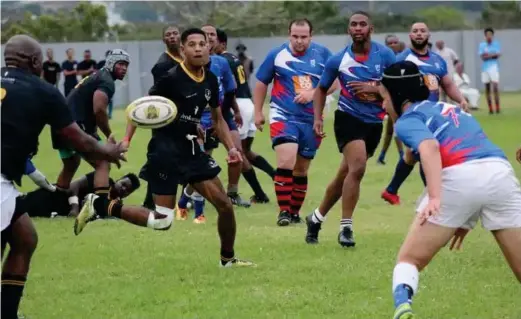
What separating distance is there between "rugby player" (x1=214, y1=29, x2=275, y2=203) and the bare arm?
196 centimetres

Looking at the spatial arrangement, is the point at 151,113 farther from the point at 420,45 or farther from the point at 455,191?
the point at 420,45

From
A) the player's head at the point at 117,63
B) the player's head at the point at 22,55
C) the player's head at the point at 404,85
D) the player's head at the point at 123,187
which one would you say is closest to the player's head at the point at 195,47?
the player's head at the point at 123,187

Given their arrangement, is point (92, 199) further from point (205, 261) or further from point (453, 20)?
point (453, 20)

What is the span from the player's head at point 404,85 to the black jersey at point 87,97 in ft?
21.7

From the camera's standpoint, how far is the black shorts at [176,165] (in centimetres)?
964

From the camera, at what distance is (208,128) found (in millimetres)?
13703

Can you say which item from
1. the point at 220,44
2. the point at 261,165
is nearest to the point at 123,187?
the point at 220,44

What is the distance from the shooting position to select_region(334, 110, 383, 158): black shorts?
1105 cm

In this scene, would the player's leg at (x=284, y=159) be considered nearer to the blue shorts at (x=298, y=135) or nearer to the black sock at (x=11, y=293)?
the blue shorts at (x=298, y=135)

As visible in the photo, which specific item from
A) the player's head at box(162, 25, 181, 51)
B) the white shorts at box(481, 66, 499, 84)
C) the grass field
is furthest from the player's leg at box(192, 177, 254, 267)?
the white shorts at box(481, 66, 499, 84)

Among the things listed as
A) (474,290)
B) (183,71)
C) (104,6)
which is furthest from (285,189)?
(104,6)

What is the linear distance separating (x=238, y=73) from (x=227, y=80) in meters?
1.38

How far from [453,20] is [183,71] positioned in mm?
43110

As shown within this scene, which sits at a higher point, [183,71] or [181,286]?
[183,71]
